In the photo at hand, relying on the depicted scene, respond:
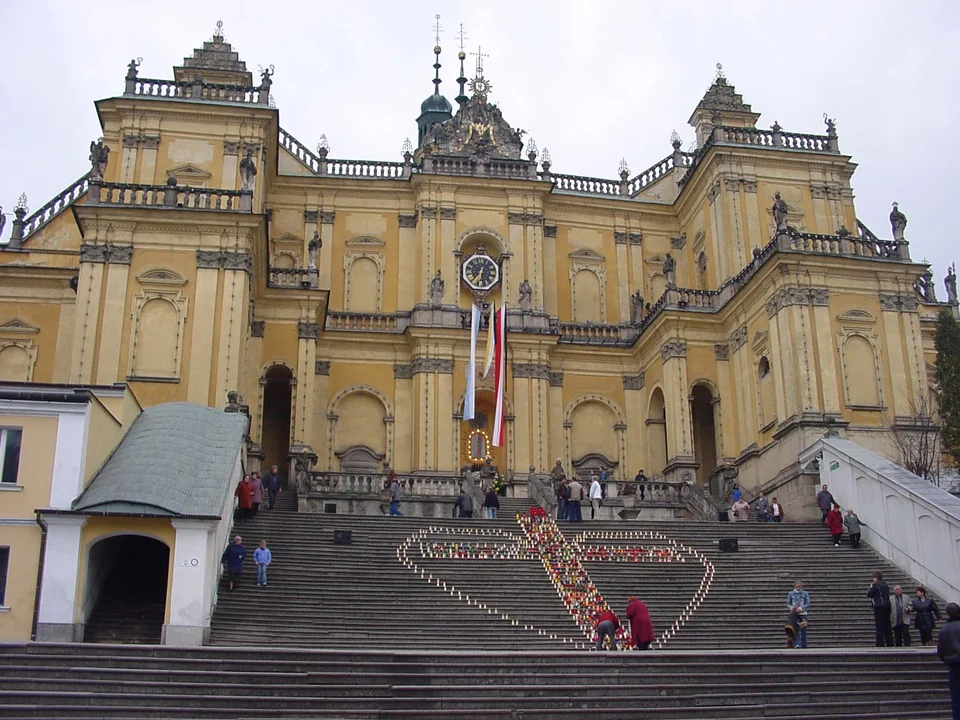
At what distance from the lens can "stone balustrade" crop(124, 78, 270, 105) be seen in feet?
130

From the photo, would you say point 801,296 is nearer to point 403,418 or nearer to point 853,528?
point 853,528

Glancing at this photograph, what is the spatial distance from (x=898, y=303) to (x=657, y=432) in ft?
34.5

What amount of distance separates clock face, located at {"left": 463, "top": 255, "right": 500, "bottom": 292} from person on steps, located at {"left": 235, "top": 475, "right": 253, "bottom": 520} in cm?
1927

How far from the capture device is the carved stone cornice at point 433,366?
41.0 m

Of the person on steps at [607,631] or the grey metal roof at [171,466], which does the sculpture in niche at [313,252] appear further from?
the person on steps at [607,631]

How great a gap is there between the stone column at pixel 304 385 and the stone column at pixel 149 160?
24.4 ft

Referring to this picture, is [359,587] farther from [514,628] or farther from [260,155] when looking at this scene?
[260,155]

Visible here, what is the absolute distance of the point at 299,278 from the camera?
40094 mm

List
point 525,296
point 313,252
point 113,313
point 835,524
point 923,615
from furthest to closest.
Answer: point 525,296 < point 313,252 < point 113,313 < point 835,524 < point 923,615

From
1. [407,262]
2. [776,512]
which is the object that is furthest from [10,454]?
[407,262]

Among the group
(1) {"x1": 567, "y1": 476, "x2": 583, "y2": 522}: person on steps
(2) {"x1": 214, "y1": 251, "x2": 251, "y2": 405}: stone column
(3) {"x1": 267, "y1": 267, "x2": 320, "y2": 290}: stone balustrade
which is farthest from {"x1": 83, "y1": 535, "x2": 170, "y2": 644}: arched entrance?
(3) {"x1": 267, "y1": 267, "x2": 320, "y2": 290}: stone balustrade

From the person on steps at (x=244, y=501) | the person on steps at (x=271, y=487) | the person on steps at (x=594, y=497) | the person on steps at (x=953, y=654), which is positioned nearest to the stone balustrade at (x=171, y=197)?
the person on steps at (x=271, y=487)

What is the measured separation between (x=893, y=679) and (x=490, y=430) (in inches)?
978

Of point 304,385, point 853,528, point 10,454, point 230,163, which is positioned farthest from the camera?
point 230,163
